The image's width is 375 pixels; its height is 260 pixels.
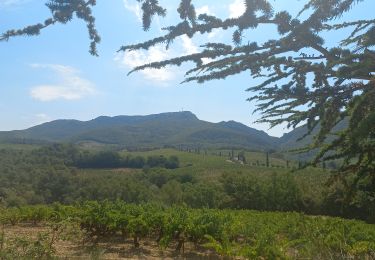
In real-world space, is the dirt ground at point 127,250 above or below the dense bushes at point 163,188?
above

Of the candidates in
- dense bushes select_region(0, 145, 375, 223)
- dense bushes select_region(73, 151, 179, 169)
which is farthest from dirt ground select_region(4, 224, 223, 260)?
→ dense bushes select_region(73, 151, 179, 169)

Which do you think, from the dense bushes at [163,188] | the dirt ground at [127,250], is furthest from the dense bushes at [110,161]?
the dirt ground at [127,250]

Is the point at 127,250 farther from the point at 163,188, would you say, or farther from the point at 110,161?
the point at 110,161

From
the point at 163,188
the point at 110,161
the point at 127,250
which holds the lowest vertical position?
the point at 163,188

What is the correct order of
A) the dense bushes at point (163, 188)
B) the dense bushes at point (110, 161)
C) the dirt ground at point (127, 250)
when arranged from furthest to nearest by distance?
the dense bushes at point (110, 161), the dense bushes at point (163, 188), the dirt ground at point (127, 250)

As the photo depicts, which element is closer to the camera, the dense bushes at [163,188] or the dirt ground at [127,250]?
the dirt ground at [127,250]

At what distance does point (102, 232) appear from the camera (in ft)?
35.9

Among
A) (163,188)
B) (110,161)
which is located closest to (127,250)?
(163,188)

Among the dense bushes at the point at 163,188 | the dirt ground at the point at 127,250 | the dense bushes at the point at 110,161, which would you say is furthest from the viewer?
the dense bushes at the point at 110,161

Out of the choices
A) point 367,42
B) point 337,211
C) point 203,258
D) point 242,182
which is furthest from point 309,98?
point 242,182

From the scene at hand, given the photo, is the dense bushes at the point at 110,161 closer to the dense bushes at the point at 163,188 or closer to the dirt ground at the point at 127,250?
the dense bushes at the point at 163,188

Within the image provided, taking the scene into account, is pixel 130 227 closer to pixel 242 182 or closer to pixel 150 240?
pixel 150 240

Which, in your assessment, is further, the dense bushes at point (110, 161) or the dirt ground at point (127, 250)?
the dense bushes at point (110, 161)

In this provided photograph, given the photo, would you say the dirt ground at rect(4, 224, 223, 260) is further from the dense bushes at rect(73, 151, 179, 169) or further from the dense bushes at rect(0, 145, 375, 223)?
the dense bushes at rect(73, 151, 179, 169)
